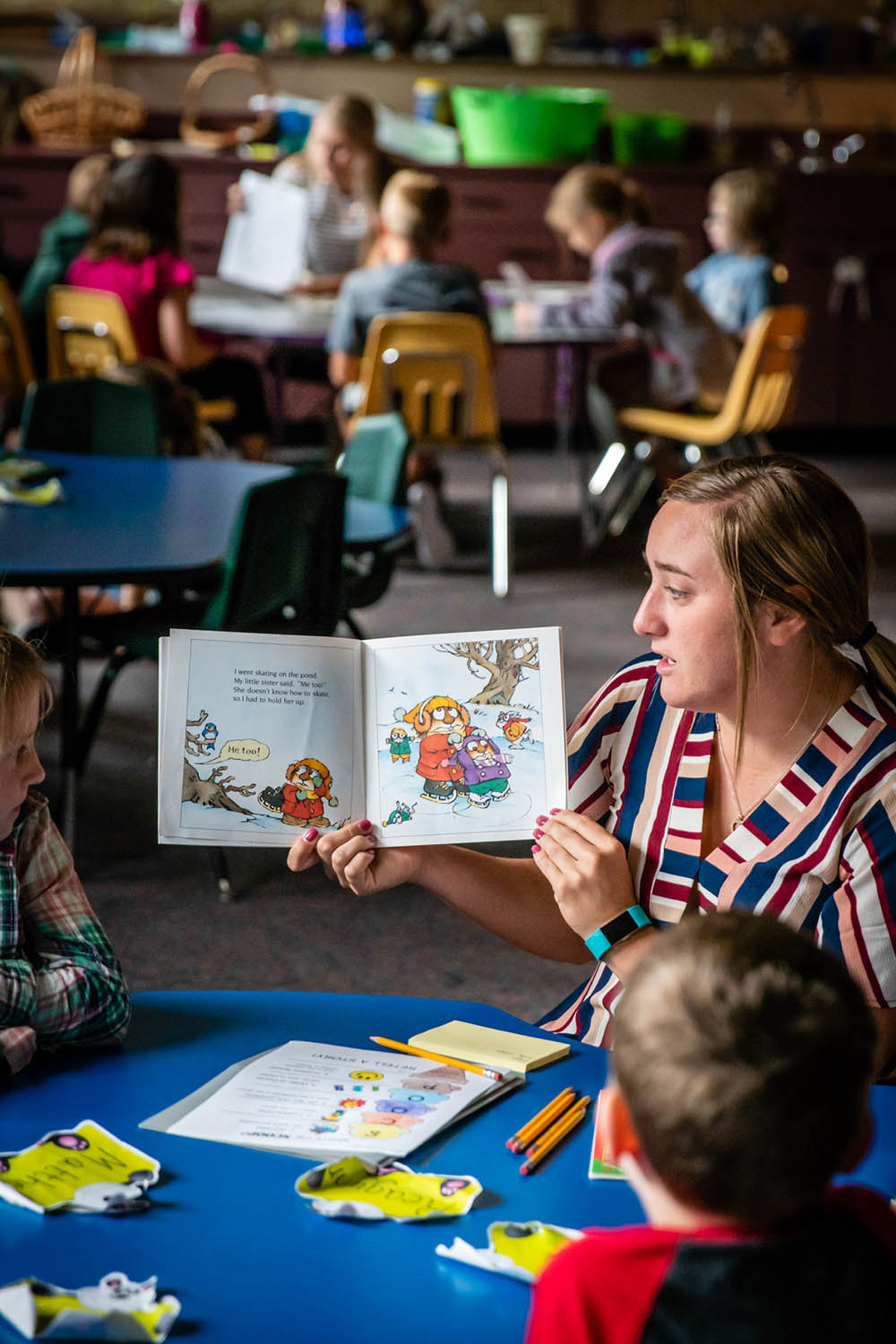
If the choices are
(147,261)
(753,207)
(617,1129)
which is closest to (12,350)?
(147,261)

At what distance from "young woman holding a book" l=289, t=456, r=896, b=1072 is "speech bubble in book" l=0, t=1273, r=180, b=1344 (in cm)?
50

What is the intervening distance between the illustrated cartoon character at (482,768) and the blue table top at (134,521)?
1.60 meters

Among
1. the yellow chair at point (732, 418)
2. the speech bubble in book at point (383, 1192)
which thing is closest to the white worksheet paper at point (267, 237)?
the yellow chair at point (732, 418)

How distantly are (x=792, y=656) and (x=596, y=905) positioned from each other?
0.99ft

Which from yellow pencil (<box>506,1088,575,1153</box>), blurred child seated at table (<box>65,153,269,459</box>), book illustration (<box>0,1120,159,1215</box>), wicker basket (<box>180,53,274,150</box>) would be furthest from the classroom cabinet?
book illustration (<box>0,1120,159,1215</box>)

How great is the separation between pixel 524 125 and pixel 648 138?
2.14 ft

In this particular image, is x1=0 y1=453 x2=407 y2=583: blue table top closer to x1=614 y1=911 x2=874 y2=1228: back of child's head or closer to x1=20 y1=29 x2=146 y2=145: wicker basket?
x1=614 y1=911 x2=874 y2=1228: back of child's head

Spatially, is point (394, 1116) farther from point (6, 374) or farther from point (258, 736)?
point (6, 374)

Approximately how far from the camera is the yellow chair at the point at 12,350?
5.27 metres

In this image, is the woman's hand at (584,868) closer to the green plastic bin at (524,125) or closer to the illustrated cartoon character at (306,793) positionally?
the illustrated cartoon character at (306,793)

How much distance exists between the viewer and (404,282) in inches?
214

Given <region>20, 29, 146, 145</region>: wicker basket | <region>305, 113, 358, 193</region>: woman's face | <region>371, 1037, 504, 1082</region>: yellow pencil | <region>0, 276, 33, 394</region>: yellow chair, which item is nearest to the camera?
<region>371, 1037, 504, 1082</region>: yellow pencil

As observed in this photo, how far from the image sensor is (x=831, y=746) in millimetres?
1489

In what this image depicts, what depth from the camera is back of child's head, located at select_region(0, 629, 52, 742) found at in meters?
1.33
